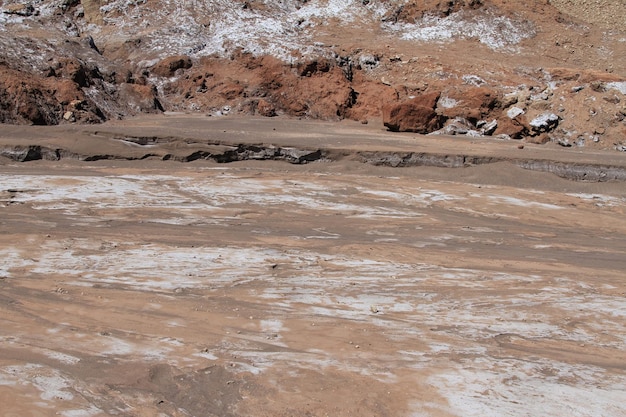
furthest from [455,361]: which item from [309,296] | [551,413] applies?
[309,296]

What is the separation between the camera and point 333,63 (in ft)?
67.3

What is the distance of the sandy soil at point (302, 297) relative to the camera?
3.81 metres

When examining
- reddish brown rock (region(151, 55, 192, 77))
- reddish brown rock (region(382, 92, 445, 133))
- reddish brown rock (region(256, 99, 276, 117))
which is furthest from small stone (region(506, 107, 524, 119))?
reddish brown rock (region(151, 55, 192, 77))

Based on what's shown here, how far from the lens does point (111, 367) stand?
13.1 ft

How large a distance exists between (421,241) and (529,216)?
2572mm

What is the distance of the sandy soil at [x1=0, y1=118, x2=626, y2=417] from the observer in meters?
3.81

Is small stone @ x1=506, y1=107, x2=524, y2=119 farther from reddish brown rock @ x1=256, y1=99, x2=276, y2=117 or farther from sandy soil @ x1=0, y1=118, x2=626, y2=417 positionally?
reddish brown rock @ x1=256, y1=99, x2=276, y2=117

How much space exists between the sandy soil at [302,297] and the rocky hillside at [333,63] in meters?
5.23

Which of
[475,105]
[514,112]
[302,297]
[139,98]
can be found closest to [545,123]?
[514,112]

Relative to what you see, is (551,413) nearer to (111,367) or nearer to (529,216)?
(111,367)

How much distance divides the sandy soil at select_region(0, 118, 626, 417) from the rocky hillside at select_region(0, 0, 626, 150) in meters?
5.23

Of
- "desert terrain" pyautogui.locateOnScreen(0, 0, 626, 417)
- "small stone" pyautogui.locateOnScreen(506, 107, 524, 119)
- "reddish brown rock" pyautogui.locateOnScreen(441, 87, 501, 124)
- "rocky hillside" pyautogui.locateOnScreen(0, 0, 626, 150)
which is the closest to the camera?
"desert terrain" pyautogui.locateOnScreen(0, 0, 626, 417)

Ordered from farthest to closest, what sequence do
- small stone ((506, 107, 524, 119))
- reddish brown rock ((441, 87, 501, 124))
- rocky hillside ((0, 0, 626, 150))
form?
reddish brown rock ((441, 87, 501, 124)), small stone ((506, 107, 524, 119)), rocky hillside ((0, 0, 626, 150))

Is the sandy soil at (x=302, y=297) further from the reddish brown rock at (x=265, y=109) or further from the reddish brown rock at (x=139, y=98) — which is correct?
the reddish brown rock at (x=265, y=109)
